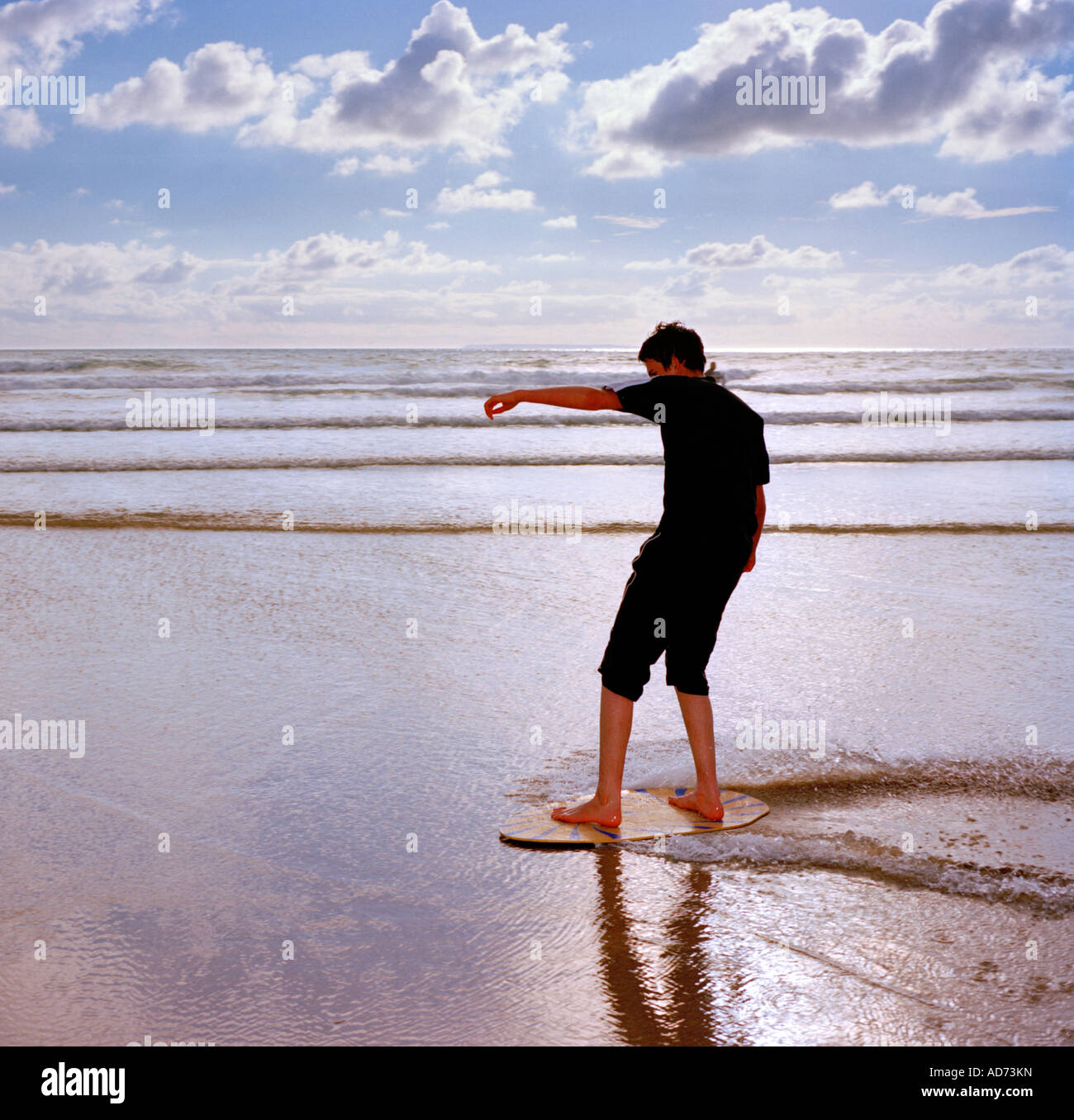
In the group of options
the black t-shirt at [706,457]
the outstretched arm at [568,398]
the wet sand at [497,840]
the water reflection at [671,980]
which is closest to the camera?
the water reflection at [671,980]

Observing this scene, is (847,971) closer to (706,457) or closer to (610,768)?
→ (610,768)

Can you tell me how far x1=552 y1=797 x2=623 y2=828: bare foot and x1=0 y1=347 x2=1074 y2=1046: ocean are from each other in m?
0.11

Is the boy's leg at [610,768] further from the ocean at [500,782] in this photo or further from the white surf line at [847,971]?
the white surf line at [847,971]

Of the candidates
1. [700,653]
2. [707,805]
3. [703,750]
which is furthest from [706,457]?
[707,805]

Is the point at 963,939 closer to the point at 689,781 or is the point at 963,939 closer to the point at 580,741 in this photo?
the point at 689,781

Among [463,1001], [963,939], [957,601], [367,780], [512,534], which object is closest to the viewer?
[463,1001]

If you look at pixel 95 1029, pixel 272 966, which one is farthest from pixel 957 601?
pixel 95 1029

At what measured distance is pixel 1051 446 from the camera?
1445 cm

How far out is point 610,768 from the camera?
10.9 ft

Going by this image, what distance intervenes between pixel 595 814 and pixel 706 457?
125cm

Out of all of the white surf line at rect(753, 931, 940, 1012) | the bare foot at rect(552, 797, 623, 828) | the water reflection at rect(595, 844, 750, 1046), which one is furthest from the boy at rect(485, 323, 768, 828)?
the white surf line at rect(753, 931, 940, 1012)

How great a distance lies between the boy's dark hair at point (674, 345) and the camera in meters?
3.30

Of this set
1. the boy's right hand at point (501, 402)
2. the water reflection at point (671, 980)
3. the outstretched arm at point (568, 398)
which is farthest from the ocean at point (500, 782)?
the boy's right hand at point (501, 402)
